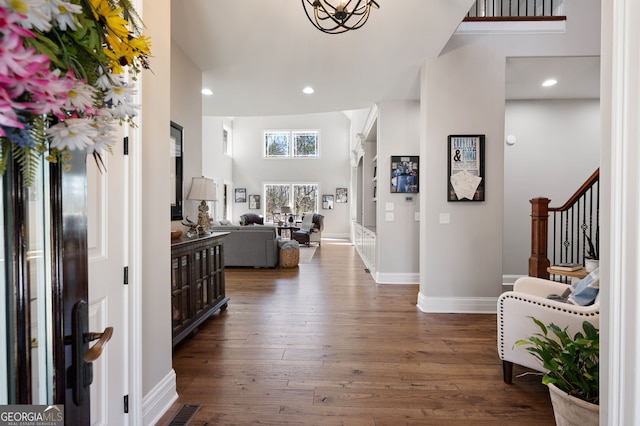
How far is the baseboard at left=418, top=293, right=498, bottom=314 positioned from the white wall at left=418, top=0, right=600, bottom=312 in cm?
1

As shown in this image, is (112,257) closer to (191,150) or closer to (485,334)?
(191,150)

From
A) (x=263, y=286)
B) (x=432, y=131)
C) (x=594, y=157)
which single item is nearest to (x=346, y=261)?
(x=263, y=286)

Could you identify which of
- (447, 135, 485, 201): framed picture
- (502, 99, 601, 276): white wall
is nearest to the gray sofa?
(447, 135, 485, 201): framed picture

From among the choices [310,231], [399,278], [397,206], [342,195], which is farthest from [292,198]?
[399,278]

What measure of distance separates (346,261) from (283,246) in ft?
5.25

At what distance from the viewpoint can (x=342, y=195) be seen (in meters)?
13.1

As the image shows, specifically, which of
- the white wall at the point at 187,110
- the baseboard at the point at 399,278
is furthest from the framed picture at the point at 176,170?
the baseboard at the point at 399,278

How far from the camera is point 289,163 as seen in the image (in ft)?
43.3

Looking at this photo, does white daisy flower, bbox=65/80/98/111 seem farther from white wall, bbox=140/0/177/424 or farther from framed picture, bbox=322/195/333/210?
framed picture, bbox=322/195/333/210

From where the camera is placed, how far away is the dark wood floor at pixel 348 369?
197cm

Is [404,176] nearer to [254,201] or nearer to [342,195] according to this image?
[342,195]

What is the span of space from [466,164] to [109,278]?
3551 mm

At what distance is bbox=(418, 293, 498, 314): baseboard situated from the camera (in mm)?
3801

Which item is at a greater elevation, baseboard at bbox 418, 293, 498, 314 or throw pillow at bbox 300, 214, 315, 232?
throw pillow at bbox 300, 214, 315, 232
